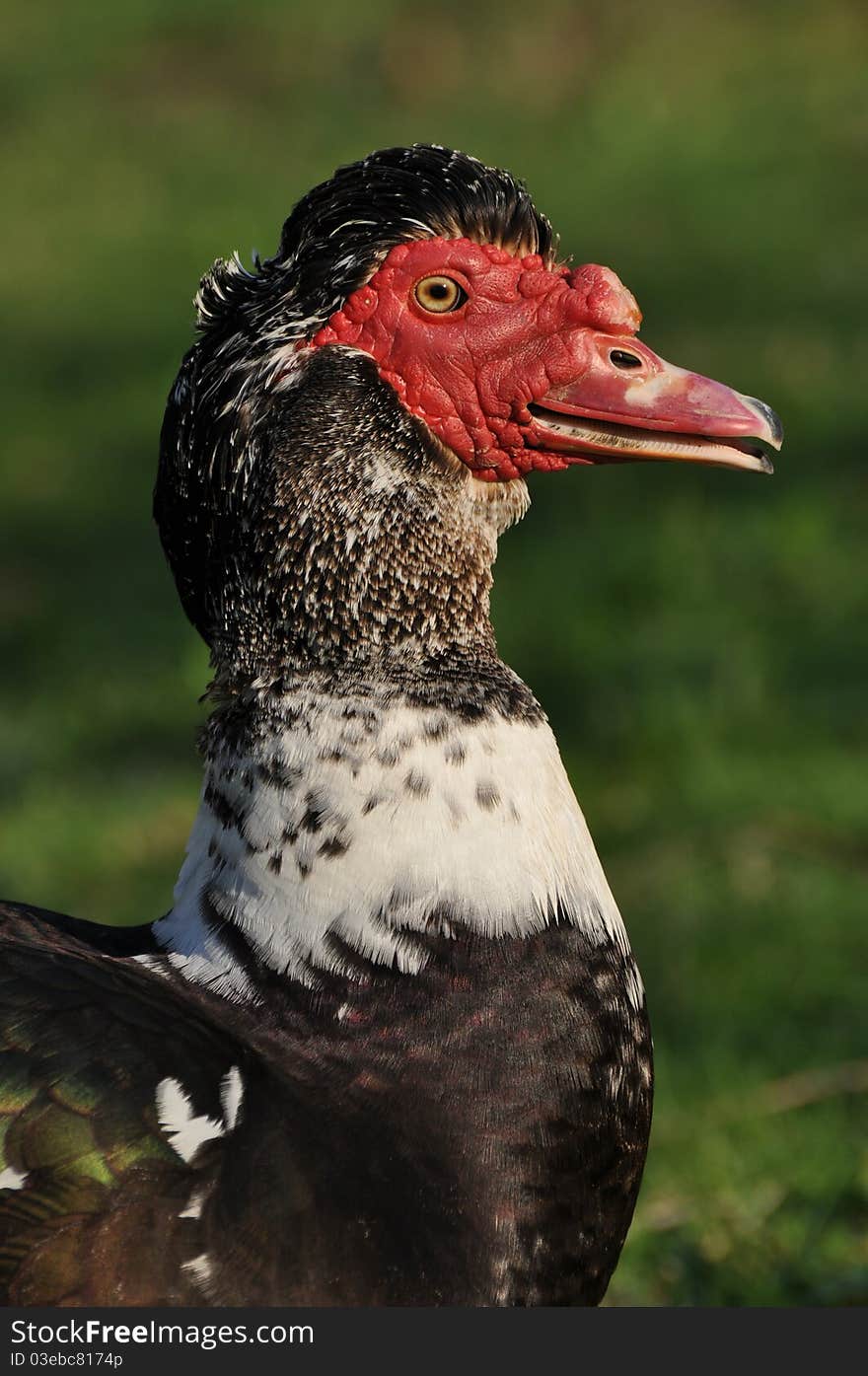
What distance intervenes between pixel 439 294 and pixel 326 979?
0.94 meters

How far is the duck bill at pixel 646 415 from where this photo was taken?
99.1 inches

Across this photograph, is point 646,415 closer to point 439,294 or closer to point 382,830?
point 439,294

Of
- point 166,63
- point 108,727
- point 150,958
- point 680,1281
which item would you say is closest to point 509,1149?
point 150,958

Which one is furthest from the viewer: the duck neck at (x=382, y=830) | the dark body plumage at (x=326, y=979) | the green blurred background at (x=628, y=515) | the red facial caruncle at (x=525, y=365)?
the green blurred background at (x=628, y=515)

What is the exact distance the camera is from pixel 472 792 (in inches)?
93.6

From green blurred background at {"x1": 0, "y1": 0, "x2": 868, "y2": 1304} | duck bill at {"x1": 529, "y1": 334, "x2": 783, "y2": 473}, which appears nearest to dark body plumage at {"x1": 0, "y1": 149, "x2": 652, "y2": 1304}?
duck bill at {"x1": 529, "y1": 334, "x2": 783, "y2": 473}

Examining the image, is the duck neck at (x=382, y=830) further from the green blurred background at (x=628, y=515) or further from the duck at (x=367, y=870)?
the green blurred background at (x=628, y=515)

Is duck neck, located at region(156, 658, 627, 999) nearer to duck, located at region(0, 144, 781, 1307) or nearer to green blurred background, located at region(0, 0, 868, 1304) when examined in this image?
duck, located at region(0, 144, 781, 1307)

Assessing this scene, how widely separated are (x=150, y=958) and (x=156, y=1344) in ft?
1.69

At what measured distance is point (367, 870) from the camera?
2.36 meters

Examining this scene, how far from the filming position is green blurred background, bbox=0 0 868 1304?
14.6ft

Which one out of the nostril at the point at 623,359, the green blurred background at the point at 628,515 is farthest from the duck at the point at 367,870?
the green blurred background at the point at 628,515

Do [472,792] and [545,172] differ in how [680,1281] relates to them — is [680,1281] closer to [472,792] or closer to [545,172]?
[472,792]

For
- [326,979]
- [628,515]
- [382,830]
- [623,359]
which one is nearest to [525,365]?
[623,359]
